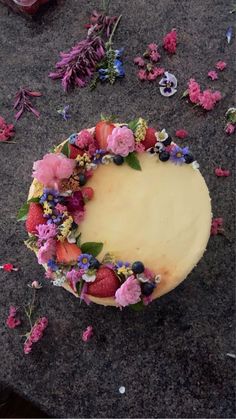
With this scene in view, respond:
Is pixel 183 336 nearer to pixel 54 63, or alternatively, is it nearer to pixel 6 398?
pixel 6 398

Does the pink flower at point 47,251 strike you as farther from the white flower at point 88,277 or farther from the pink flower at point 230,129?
the pink flower at point 230,129

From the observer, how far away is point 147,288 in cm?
219

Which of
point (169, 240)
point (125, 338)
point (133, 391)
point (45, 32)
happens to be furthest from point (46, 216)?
point (45, 32)

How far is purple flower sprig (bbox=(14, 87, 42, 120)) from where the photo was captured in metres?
2.82

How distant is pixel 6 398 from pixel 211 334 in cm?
87

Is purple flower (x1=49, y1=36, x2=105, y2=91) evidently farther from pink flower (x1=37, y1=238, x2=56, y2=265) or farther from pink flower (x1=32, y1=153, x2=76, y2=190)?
pink flower (x1=37, y1=238, x2=56, y2=265)

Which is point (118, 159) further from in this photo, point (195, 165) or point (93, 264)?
point (93, 264)

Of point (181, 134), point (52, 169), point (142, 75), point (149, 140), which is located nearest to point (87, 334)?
point (52, 169)

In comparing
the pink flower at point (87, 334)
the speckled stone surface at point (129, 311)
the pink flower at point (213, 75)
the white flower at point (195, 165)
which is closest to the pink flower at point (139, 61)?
the speckled stone surface at point (129, 311)

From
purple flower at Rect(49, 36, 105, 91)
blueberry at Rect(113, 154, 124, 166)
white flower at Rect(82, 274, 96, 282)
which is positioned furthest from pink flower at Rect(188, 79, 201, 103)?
white flower at Rect(82, 274, 96, 282)

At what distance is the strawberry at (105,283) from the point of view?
2.19 m

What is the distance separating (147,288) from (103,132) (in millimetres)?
604

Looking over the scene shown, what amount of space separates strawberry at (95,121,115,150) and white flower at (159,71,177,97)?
54 cm

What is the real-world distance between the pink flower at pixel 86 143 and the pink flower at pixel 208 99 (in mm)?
648
